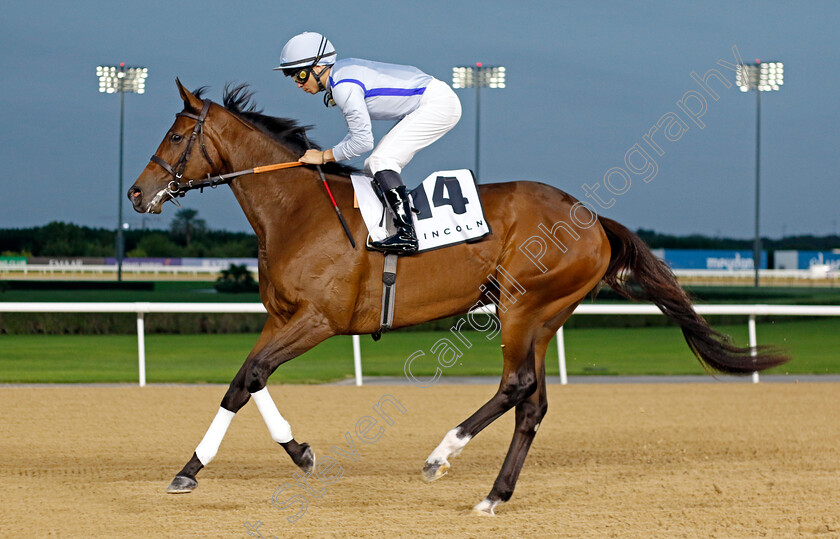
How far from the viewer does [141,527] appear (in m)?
3.34

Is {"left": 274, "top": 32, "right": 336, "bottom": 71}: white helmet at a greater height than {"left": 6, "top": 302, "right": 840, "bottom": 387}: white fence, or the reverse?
{"left": 274, "top": 32, "right": 336, "bottom": 71}: white helmet

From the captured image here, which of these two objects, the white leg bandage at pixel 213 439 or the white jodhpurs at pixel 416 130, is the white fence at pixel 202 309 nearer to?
the white leg bandage at pixel 213 439

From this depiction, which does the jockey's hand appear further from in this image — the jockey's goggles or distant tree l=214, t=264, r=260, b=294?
distant tree l=214, t=264, r=260, b=294

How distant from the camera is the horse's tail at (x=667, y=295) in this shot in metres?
4.48

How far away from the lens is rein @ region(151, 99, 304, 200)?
3.90 meters

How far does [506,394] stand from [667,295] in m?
1.18

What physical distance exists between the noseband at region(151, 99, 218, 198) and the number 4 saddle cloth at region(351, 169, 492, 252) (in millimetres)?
679

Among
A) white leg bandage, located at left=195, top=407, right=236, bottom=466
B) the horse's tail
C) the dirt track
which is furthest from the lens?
the horse's tail

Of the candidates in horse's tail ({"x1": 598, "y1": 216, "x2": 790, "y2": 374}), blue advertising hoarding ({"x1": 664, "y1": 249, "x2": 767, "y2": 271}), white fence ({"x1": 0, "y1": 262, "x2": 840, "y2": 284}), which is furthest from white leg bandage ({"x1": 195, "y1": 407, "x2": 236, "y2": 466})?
blue advertising hoarding ({"x1": 664, "y1": 249, "x2": 767, "y2": 271})

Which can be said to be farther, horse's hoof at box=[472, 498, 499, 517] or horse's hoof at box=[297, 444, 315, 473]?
horse's hoof at box=[297, 444, 315, 473]

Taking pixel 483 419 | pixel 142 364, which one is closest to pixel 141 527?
pixel 483 419

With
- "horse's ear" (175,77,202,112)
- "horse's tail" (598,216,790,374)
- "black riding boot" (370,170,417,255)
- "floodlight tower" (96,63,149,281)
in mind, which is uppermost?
"floodlight tower" (96,63,149,281)

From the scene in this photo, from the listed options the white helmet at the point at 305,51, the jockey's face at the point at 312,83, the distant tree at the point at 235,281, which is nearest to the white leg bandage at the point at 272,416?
the jockey's face at the point at 312,83

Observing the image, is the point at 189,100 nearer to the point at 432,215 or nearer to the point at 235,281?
the point at 432,215
